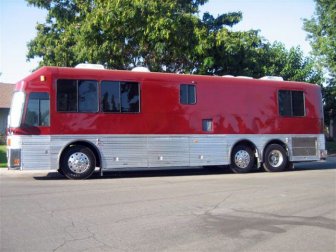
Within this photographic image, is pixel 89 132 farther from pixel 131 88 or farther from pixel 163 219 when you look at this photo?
pixel 163 219

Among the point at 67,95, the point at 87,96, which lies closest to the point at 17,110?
the point at 67,95

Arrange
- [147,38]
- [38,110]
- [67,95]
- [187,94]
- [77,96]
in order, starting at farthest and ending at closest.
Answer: [147,38] < [187,94] < [77,96] < [67,95] < [38,110]

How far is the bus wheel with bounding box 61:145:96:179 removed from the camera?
46.2 feet

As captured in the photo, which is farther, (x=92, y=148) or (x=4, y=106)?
(x=4, y=106)

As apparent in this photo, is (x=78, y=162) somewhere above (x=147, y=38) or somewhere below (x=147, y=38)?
below

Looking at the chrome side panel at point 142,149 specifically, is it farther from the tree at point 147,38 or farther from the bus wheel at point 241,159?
the tree at point 147,38

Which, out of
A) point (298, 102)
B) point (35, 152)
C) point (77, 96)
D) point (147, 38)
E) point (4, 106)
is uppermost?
point (147, 38)

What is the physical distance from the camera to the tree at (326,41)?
3388cm

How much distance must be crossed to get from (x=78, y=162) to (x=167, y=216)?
6382 mm

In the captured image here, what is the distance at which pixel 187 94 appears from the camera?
1595 cm

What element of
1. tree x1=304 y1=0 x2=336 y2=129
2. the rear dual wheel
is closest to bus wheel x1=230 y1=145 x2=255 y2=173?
the rear dual wheel

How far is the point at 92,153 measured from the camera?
1432cm

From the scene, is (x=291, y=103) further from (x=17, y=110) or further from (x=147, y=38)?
(x=17, y=110)

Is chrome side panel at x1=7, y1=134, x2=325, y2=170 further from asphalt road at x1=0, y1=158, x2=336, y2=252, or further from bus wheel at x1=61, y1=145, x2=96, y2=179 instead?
asphalt road at x1=0, y1=158, x2=336, y2=252
